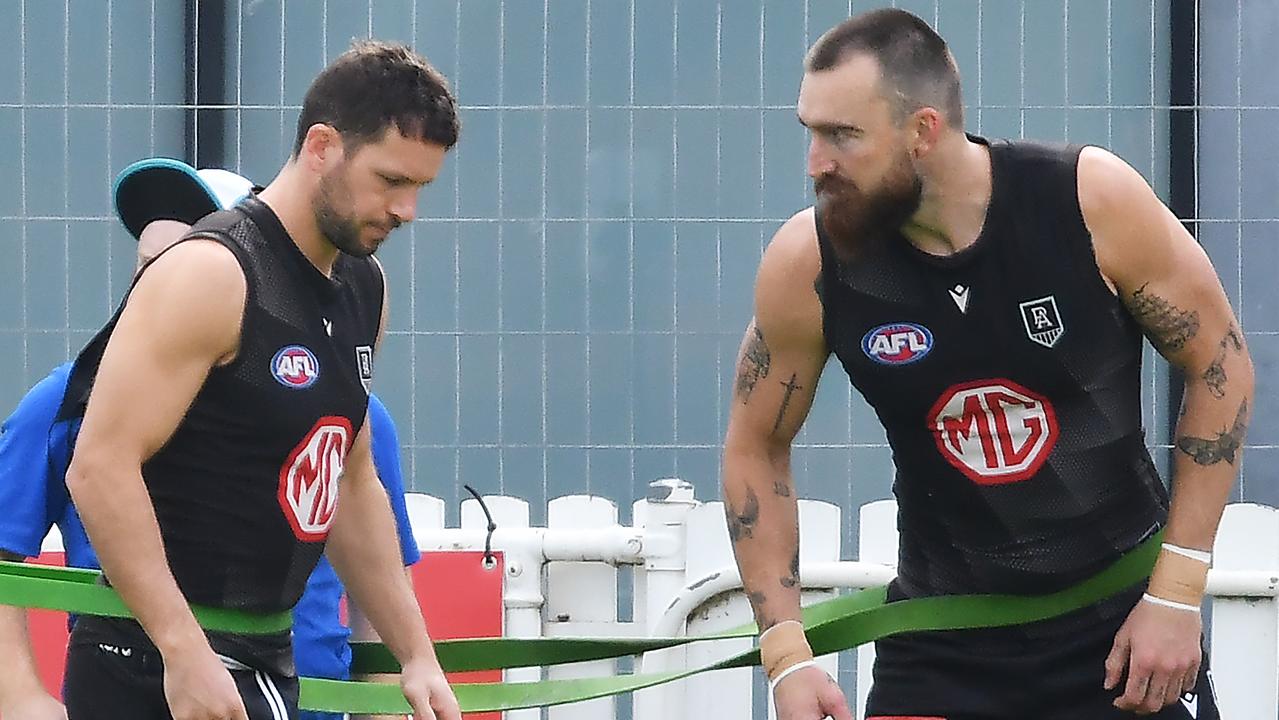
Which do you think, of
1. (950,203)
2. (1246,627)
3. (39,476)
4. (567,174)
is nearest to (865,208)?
(950,203)

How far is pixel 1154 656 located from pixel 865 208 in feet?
3.04

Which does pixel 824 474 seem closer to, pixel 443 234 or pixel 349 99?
pixel 443 234

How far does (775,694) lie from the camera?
363 cm

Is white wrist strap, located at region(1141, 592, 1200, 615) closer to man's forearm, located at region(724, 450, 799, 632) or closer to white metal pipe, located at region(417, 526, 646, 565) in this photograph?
man's forearm, located at region(724, 450, 799, 632)

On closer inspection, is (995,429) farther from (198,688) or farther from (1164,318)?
(198,688)

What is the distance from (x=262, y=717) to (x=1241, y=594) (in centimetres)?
286

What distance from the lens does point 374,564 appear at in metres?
3.68

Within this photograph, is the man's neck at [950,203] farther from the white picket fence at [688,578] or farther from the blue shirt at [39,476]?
the white picket fence at [688,578]

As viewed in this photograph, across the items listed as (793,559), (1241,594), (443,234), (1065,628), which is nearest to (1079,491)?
(1065,628)

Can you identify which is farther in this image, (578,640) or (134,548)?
(578,640)

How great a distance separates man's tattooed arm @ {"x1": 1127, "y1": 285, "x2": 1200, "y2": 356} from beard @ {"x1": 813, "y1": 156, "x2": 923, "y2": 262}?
42cm

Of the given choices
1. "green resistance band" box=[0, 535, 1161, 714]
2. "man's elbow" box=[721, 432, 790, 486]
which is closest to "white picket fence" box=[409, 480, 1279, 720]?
"green resistance band" box=[0, 535, 1161, 714]

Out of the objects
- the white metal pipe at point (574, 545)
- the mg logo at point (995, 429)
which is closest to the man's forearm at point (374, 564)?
the mg logo at point (995, 429)

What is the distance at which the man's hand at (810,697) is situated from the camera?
3570 mm
